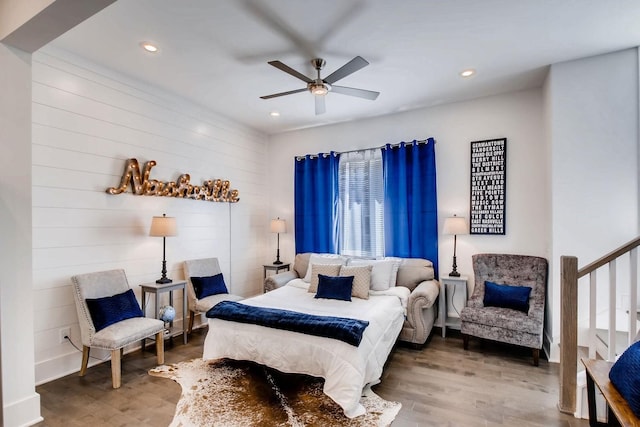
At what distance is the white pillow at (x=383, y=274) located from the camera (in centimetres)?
401

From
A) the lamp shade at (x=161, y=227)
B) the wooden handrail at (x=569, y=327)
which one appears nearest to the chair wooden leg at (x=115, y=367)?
the lamp shade at (x=161, y=227)

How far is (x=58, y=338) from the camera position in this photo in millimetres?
2984

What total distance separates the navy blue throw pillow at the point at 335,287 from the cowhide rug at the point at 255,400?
987mm

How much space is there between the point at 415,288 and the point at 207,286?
266 centimetres

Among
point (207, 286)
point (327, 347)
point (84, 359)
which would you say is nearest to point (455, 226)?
point (327, 347)

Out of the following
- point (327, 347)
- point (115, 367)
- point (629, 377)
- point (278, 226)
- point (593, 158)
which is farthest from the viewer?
point (278, 226)

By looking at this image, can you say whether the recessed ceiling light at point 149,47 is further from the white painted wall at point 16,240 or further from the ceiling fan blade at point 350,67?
the ceiling fan blade at point 350,67

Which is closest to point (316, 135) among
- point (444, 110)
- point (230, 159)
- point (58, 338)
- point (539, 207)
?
point (230, 159)

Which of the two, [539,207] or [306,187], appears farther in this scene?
[306,187]

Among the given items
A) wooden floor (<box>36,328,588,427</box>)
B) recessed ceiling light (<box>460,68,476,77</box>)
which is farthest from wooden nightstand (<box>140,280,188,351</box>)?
recessed ceiling light (<box>460,68,476,77</box>)

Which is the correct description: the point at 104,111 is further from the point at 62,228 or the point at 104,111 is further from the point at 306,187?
the point at 306,187

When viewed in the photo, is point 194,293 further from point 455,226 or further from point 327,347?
point 455,226

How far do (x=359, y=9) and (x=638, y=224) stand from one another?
125 inches

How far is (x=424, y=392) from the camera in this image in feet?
8.94
